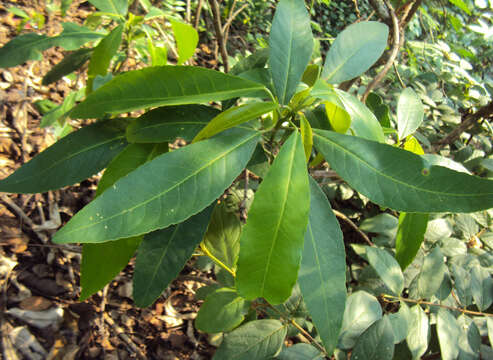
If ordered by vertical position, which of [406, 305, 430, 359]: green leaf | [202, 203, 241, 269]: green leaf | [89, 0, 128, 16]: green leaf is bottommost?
[406, 305, 430, 359]: green leaf

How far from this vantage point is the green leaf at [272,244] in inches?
19.0

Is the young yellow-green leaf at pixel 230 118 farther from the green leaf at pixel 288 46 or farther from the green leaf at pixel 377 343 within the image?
the green leaf at pixel 377 343

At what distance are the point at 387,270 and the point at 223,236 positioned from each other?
1.66 ft

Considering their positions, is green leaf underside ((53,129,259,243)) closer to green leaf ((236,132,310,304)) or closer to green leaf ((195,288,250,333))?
green leaf ((236,132,310,304))

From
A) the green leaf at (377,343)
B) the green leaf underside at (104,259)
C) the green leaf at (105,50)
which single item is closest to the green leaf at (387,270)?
the green leaf at (377,343)

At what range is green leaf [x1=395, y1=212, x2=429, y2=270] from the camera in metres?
0.71

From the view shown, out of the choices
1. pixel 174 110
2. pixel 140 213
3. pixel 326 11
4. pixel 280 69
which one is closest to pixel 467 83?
pixel 280 69

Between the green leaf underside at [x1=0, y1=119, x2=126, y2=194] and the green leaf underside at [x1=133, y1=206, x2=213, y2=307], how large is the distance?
0.19 m

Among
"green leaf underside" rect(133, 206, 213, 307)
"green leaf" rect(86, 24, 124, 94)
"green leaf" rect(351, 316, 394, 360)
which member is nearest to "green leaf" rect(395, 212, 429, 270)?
"green leaf" rect(351, 316, 394, 360)

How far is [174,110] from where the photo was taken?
0.67m

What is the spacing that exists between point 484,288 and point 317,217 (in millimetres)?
770

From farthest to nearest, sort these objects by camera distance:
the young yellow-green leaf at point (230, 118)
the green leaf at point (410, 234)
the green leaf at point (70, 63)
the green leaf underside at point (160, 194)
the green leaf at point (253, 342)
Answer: the green leaf at point (70, 63) → the green leaf at point (253, 342) → the green leaf at point (410, 234) → the young yellow-green leaf at point (230, 118) → the green leaf underside at point (160, 194)

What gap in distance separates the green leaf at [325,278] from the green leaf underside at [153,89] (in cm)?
30

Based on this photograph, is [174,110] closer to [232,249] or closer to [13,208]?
[232,249]
